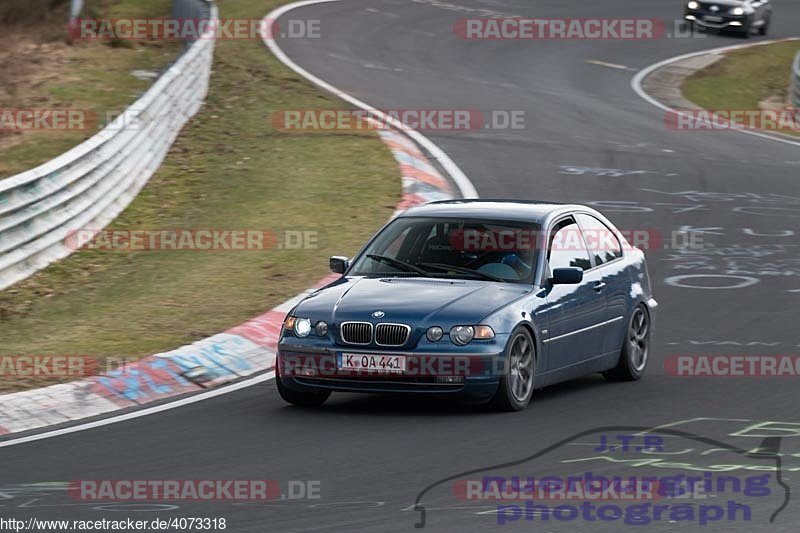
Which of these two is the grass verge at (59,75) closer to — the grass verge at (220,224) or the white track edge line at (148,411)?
the grass verge at (220,224)

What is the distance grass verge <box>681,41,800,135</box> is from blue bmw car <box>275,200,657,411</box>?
839 inches

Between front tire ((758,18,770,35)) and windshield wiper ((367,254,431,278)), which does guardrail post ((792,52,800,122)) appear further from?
windshield wiper ((367,254,431,278))

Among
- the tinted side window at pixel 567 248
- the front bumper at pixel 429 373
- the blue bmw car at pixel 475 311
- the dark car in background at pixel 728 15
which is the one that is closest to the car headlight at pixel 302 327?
the blue bmw car at pixel 475 311

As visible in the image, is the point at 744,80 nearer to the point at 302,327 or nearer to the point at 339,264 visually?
the point at 339,264

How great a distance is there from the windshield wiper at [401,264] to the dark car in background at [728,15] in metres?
33.3

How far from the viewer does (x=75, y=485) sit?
26.1 feet

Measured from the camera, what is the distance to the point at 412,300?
10.1m

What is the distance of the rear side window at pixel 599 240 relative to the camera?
1176 cm

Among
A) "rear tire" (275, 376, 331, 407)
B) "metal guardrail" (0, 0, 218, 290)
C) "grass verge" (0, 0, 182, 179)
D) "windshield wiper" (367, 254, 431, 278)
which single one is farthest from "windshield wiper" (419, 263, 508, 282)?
"grass verge" (0, 0, 182, 179)

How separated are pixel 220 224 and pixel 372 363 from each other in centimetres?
886

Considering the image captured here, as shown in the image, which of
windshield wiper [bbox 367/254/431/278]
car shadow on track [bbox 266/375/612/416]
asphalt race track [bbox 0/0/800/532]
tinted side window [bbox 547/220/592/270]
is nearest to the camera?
asphalt race track [bbox 0/0/800/532]

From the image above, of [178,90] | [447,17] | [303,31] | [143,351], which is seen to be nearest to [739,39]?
[447,17]

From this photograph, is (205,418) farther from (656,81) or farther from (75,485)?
(656,81)

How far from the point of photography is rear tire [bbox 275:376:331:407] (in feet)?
34.0
